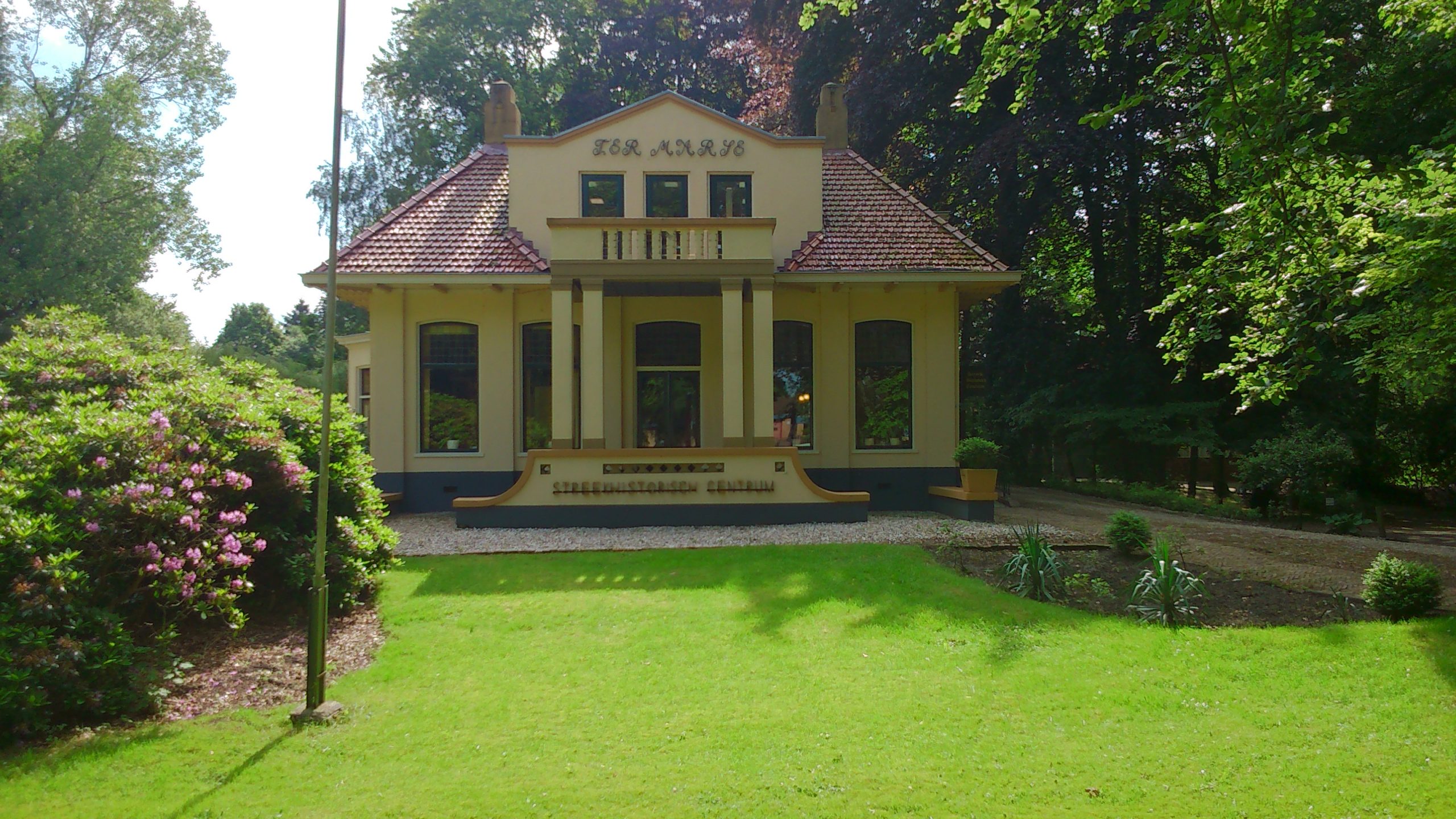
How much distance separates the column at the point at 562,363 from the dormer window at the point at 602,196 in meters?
2.57

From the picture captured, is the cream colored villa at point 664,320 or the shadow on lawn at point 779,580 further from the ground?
the cream colored villa at point 664,320

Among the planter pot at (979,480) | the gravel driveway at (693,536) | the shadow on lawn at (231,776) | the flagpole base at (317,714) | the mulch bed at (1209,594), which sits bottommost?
the shadow on lawn at (231,776)

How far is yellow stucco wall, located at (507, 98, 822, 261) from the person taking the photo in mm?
14672

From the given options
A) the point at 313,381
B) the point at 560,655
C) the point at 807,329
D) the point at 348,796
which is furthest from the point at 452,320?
the point at 313,381

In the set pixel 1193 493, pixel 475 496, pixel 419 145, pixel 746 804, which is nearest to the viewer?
pixel 746 804

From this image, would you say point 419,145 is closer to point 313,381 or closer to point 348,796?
point 313,381

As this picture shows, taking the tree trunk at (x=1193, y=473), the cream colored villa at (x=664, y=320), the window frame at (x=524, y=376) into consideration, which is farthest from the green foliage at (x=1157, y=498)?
the window frame at (x=524, y=376)

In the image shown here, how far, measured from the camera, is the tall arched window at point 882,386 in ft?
47.8

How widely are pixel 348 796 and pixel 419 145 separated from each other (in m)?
28.6

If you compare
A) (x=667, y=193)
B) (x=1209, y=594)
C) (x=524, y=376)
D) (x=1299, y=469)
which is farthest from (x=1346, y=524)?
(x=524, y=376)

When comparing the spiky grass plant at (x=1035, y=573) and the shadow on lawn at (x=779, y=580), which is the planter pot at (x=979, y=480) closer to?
the shadow on lawn at (x=779, y=580)

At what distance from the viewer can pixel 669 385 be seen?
14.9 metres

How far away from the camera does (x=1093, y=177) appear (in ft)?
64.5

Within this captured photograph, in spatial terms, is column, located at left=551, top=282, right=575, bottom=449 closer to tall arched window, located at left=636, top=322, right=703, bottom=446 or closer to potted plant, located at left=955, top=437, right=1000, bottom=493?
tall arched window, located at left=636, top=322, right=703, bottom=446
